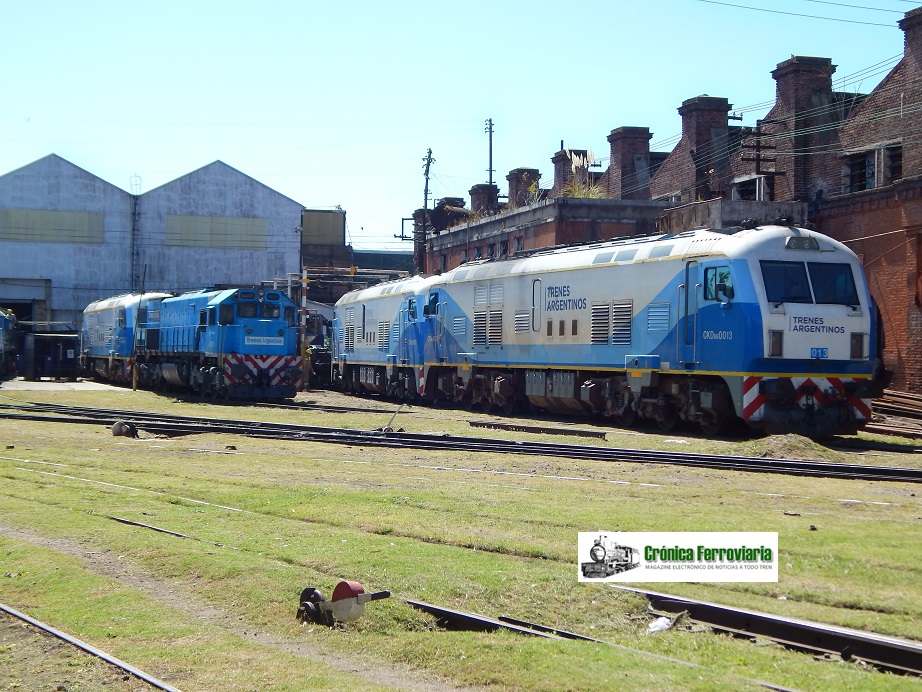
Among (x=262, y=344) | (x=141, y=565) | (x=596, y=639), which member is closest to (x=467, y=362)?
(x=262, y=344)

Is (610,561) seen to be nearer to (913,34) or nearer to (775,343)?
(775,343)

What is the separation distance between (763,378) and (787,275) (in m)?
2.03

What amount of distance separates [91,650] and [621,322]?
17508mm

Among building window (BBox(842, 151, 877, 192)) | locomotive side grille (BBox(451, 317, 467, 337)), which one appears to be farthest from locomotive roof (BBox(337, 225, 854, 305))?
building window (BBox(842, 151, 877, 192))

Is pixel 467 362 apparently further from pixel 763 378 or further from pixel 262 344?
pixel 763 378

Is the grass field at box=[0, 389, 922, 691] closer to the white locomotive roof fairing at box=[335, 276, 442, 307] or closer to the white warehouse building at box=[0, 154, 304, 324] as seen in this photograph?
the white locomotive roof fairing at box=[335, 276, 442, 307]

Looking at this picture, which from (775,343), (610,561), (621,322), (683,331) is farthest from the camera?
(621,322)

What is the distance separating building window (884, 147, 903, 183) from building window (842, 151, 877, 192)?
523mm

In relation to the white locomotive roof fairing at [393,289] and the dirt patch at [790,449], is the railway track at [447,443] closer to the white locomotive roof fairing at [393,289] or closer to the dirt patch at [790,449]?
the dirt patch at [790,449]

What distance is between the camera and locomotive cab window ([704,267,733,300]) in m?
20.2

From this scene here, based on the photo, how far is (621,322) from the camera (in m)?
23.6

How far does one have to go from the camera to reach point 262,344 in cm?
3425

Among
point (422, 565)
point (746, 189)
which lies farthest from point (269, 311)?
point (422, 565)

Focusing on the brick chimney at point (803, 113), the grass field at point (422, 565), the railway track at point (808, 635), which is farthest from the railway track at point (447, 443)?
the brick chimney at point (803, 113)
